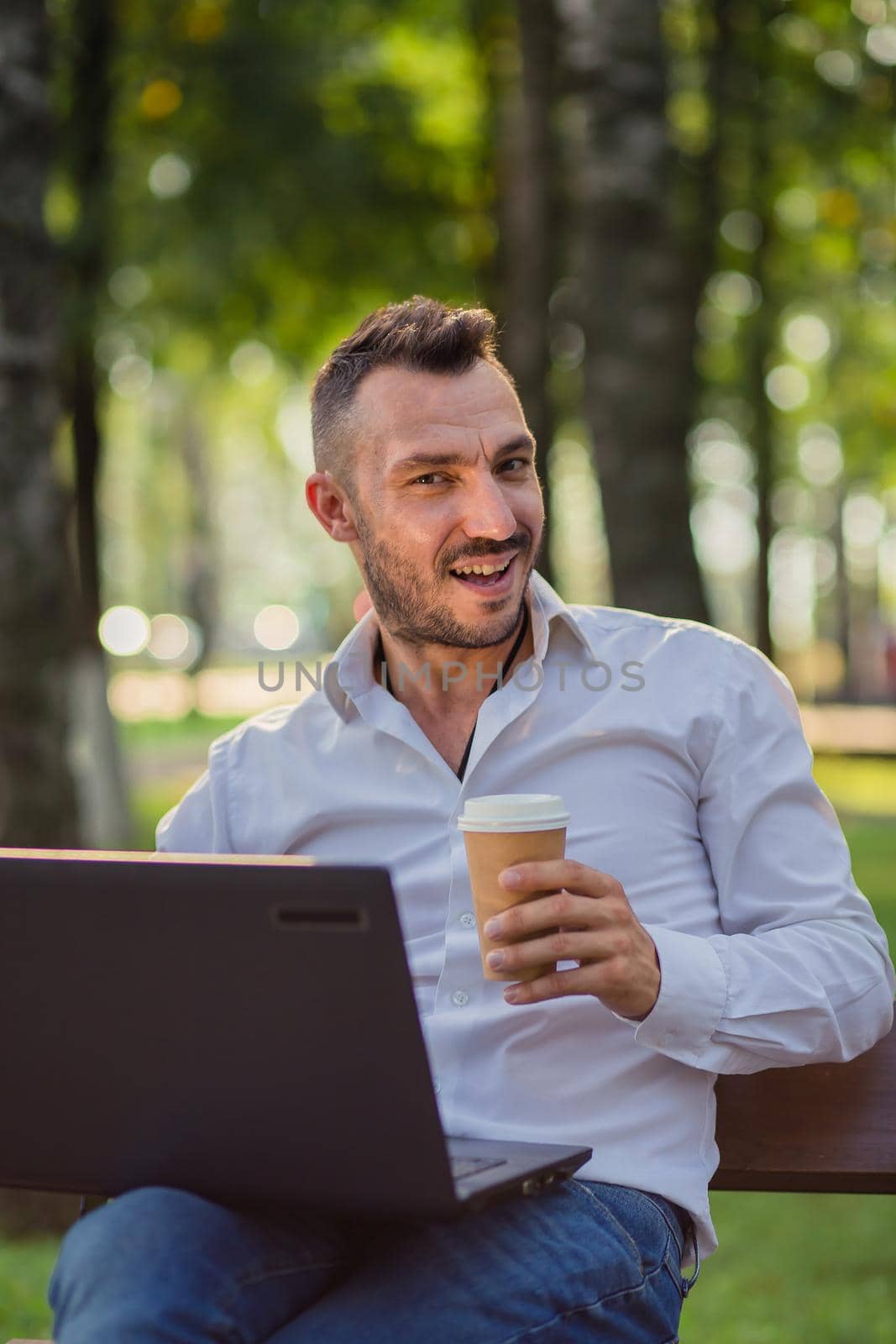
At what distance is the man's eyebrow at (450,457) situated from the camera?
2.89 m

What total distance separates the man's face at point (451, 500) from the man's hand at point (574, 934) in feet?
2.65

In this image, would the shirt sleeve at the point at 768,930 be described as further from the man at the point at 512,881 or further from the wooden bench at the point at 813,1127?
the wooden bench at the point at 813,1127

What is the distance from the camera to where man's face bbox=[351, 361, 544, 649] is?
2.88m

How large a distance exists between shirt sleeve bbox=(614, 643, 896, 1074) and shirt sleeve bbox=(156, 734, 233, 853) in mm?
844

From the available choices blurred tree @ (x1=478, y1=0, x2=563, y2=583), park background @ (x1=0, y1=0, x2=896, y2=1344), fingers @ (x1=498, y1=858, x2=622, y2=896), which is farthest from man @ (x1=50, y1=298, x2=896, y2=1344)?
blurred tree @ (x1=478, y1=0, x2=563, y2=583)

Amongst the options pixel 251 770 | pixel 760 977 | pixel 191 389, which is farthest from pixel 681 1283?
pixel 191 389

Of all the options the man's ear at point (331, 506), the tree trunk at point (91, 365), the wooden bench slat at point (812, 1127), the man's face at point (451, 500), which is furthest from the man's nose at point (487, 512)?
the tree trunk at point (91, 365)

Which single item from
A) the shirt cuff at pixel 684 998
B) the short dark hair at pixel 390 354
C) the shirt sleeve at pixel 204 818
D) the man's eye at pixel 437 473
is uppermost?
the short dark hair at pixel 390 354

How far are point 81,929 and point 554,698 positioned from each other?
1.08m

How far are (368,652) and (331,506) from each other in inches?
13.1

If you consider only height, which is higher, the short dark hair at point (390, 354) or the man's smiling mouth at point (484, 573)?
the short dark hair at point (390, 354)

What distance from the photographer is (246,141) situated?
1011 centimetres

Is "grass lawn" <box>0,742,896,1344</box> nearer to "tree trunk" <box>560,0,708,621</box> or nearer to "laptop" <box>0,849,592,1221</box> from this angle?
"laptop" <box>0,849,592,1221</box>

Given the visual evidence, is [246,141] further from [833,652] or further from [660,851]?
[833,652]
